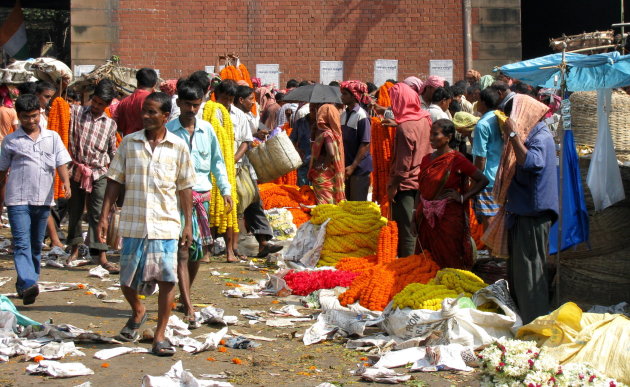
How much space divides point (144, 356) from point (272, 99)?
989cm

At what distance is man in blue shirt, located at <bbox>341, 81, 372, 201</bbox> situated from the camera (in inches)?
459

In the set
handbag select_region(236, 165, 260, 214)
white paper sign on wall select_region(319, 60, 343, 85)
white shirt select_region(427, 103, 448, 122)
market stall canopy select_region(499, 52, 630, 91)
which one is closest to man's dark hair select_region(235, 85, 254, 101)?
handbag select_region(236, 165, 260, 214)

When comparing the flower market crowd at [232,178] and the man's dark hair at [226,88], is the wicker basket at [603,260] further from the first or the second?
the man's dark hair at [226,88]

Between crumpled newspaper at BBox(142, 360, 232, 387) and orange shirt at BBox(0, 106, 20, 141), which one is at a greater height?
orange shirt at BBox(0, 106, 20, 141)

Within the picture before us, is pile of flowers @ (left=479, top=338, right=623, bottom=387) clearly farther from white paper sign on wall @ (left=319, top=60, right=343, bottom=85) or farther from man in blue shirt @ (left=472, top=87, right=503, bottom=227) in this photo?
white paper sign on wall @ (left=319, top=60, right=343, bottom=85)

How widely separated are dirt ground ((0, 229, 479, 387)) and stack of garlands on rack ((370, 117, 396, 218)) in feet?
10.8

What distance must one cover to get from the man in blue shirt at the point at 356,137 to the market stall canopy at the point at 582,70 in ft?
12.1

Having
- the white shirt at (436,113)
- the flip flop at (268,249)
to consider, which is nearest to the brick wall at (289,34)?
the white shirt at (436,113)

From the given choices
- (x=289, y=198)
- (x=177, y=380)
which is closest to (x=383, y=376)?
(x=177, y=380)

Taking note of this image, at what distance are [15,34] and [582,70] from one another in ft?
68.1

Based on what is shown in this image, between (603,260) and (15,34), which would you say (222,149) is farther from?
(15,34)

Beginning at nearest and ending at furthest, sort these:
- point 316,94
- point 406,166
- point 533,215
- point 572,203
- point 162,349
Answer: point 162,349 → point 533,215 → point 572,203 → point 406,166 → point 316,94

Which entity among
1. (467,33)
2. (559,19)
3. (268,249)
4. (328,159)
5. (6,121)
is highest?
(559,19)

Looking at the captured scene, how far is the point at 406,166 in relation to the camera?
9.51 m
